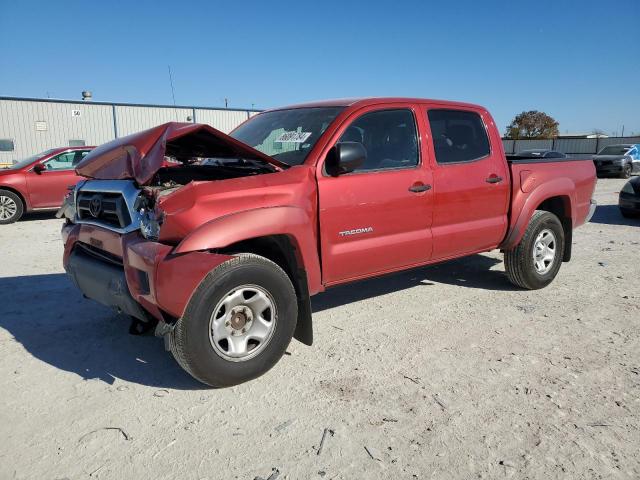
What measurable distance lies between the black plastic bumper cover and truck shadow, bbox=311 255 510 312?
1.93m

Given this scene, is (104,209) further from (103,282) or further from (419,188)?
(419,188)

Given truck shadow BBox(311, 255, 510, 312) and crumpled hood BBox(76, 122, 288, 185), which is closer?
crumpled hood BBox(76, 122, 288, 185)

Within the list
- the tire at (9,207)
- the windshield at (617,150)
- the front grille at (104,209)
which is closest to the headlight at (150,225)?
the front grille at (104,209)

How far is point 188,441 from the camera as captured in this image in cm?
264

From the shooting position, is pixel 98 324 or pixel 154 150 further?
pixel 98 324

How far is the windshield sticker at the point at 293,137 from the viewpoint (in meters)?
3.90

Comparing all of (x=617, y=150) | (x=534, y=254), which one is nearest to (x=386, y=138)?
(x=534, y=254)

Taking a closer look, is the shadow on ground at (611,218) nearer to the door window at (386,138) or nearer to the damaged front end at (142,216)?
the door window at (386,138)

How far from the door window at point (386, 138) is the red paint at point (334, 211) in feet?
0.21

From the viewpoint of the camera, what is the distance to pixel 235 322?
3211 mm

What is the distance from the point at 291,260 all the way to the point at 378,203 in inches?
33.5

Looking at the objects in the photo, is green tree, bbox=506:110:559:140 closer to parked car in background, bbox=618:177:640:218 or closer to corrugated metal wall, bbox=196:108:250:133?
corrugated metal wall, bbox=196:108:250:133

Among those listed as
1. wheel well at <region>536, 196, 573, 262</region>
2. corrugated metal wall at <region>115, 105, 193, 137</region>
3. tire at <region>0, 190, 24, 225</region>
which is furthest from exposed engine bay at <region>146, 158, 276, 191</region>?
corrugated metal wall at <region>115, 105, 193, 137</region>

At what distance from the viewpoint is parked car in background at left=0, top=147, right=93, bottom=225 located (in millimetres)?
10266
